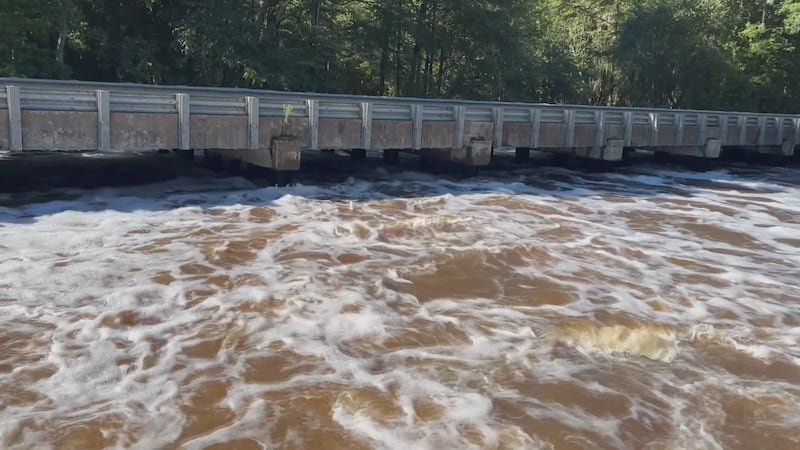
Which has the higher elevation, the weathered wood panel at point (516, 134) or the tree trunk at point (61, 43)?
the tree trunk at point (61, 43)

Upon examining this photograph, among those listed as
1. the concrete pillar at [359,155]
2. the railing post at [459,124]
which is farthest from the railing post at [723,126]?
the concrete pillar at [359,155]

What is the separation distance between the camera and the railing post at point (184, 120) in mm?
14227

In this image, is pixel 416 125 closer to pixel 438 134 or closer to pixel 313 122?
pixel 438 134

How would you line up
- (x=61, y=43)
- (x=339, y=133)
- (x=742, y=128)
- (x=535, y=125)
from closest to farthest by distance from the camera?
(x=339, y=133) < (x=535, y=125) < (x=61, y=43) < (x=742, y=128)

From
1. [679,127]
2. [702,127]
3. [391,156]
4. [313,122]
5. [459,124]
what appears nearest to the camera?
[313,122]

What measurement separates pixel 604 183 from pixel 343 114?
9.06 m

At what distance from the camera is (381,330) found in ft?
25.3

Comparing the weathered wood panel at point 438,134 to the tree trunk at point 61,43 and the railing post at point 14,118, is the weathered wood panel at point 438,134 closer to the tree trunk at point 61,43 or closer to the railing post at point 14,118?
the railing post at point 14,118

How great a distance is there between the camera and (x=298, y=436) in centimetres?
554

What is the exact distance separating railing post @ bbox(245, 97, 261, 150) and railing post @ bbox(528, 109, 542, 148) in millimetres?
8486

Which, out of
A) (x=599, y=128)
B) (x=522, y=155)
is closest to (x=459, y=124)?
(x=599, y=128)

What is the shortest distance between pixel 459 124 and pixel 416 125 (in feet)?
4.85

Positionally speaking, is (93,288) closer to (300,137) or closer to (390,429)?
(390,429)

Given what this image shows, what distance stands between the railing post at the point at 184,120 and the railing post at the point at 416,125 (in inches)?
228
